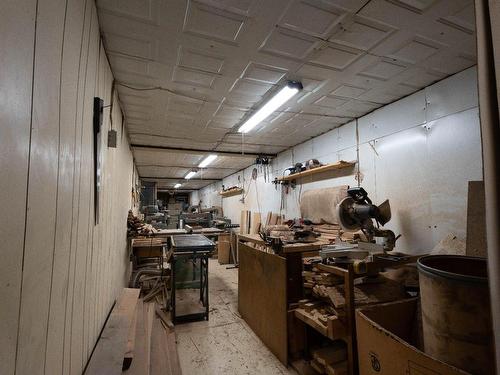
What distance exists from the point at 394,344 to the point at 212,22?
207 centimetres

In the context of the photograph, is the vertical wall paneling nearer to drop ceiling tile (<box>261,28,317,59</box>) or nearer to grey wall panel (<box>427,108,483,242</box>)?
drop ceiling tile (<box>261,28,317,59</box>)

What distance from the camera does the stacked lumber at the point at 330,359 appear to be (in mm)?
2016

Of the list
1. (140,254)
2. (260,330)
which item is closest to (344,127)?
(260,330)

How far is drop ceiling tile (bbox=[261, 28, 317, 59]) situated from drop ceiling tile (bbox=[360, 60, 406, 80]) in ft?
2.28

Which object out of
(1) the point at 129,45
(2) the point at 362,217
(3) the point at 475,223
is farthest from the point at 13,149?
(3) the point at 475,223

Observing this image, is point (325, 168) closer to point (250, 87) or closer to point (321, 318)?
point (250, 87)

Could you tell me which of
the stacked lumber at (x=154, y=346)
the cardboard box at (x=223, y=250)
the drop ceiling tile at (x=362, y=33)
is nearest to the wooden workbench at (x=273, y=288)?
the stacked lumber at (x=154, y=346)

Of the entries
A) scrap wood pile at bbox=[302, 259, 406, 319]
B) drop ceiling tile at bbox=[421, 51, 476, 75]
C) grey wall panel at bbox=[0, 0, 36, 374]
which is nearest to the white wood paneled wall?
grey wall panel at bbox=[0, 0, 36, 374]

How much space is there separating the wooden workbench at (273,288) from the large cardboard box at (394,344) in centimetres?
104

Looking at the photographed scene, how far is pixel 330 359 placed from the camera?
2111mm

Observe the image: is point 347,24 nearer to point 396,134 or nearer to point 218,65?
point 218,65

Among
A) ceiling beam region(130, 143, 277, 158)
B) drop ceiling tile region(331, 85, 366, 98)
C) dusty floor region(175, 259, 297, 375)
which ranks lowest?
dusty floor region(175, 259, 297, 375)

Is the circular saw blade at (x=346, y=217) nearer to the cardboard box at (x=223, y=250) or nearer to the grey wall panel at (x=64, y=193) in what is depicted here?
the grey wall panel at (x=64, y=193)

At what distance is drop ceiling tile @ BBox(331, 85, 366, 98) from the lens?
2.65m
